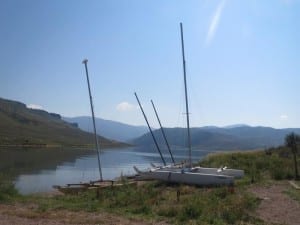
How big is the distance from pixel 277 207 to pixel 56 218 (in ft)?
30.2

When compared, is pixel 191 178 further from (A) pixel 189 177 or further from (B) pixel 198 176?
(B) pixel 198 176

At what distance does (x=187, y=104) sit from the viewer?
35.9m

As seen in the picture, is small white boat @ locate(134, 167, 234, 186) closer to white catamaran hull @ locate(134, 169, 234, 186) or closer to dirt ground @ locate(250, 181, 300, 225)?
white catamaran hull @ locate(134, 169, 234, 186)

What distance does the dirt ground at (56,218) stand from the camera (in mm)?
14648

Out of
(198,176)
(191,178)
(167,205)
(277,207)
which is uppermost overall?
(198,176)

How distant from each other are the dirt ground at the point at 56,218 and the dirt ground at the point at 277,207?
4.45 metres

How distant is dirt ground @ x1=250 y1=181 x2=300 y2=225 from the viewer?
1616cm

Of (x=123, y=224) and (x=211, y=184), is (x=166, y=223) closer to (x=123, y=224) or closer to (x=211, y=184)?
(x=123, y=224)

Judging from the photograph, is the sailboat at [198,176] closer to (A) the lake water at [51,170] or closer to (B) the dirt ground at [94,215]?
(B) the dirt ground at [94,215]

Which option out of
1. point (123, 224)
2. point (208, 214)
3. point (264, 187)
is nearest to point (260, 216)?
point (208, 214)

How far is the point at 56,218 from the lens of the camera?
50.9 ft

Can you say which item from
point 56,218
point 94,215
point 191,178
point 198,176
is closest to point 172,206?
point 94,215

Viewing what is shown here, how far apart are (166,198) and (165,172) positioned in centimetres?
933

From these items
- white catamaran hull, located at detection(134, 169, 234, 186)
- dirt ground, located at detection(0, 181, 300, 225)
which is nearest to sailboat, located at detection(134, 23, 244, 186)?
white catamaran hull, located at detection(134, 169, 234, 186)
